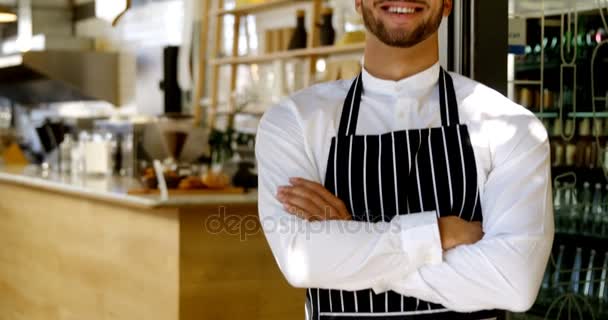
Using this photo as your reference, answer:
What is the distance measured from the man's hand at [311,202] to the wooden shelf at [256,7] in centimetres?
475

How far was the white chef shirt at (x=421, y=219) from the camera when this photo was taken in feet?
5.82

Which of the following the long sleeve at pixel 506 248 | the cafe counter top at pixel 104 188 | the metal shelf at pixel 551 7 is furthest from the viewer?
the cafe counter top at pixel 104 188

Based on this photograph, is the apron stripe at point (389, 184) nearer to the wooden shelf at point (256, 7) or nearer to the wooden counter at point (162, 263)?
the wooden counter at point (162, 263)

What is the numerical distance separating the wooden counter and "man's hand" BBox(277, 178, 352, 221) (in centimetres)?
177

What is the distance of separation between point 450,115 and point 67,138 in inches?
193

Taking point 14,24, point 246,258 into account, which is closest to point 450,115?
point 246,258

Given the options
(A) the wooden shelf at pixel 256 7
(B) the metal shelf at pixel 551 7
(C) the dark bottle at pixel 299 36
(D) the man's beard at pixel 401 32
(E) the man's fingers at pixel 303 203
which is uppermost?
(A) the wooden shelf at pixel 256 7

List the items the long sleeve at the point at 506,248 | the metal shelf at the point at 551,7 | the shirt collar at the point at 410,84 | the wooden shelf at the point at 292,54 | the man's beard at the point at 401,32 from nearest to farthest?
1. the long sleeve at the point at 506,248
2. the man's beard at the point at 401,32
3. the shirt collar at the point at 410,84
4. the metal shelf at the point at 551,7
5. the wooden shelf at the point at 292,54

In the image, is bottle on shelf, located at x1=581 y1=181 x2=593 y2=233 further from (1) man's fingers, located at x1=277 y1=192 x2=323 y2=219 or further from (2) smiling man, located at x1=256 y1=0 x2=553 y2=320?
(1) man's fingers, located at x1=277 y1=192 x2=323 y2=219

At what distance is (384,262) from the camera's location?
1.78m

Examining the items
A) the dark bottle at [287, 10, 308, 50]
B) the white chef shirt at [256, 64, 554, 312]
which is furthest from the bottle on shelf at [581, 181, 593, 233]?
the dark bottle at [287, 10, 308, 50]

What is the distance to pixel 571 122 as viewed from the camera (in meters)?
2.80

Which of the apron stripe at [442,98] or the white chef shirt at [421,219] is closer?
the white chef shirt at [421,219]

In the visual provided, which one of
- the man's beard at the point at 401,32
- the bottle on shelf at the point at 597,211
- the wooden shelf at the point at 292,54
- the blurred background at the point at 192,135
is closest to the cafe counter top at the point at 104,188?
the blurred background at the point at 192,135
